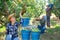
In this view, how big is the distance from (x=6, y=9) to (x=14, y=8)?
30.1 inches

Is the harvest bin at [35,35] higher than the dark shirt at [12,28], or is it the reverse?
the dark shirt at [12,28]

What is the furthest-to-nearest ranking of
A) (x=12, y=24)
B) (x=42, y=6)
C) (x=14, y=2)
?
(x=42, y=6) < (x=14, y=2) < (x=12, y=24)

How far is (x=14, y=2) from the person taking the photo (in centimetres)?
814

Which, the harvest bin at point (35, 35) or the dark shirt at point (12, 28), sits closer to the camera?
the dark shirt at point (12, 28)

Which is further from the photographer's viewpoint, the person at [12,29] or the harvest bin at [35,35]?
the harvest bin at [35,35]

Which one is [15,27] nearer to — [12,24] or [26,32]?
[12,24]

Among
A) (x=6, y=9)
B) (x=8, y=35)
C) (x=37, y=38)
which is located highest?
(x=6, y=9)

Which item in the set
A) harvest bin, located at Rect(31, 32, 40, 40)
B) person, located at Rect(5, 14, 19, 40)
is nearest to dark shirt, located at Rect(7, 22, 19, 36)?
person, located at Rect(5, 14, 19, 40)

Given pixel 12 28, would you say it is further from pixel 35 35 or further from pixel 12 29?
pixel 35 35

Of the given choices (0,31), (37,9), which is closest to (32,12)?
(37,9)

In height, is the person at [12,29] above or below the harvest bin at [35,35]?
above

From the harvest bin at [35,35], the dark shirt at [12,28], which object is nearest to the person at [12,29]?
the dark shirt at [12,28]

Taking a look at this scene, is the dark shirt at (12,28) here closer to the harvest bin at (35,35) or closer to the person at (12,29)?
the person at (12,29)

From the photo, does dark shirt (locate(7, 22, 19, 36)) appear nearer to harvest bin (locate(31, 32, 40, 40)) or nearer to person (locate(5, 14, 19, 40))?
person (locate(5, 14, 19, 40))
